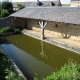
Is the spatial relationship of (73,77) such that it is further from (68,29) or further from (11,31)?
(11,31)

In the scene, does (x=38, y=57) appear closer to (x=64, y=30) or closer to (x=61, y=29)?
(x=64, y=30)

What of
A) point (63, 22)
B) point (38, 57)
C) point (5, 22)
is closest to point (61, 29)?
point (63, 22)

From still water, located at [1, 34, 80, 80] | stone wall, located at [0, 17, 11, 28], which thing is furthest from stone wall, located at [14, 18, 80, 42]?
stone wall, located at [0, 17, 11, 28]

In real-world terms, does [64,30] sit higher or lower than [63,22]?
lower

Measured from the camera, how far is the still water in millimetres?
7931

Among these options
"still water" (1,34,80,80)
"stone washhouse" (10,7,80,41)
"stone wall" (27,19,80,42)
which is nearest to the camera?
"still water" (1,34,80,80)

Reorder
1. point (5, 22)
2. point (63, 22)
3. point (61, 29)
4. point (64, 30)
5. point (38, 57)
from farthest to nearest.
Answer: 1. point (5, 22)
2. point (61, 29)
3. point (64, 30)
4. point (63, 22)
5. point (38, 57)

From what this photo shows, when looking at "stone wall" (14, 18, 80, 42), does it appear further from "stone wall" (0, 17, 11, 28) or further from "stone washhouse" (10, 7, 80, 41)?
"stone wall" (0, 17, 11, 28)

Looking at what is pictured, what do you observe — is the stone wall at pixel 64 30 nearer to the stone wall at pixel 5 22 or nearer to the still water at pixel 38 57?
the still water at pixel 38 57

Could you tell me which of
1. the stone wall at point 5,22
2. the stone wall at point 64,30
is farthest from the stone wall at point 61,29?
the stone wall at point 5,22

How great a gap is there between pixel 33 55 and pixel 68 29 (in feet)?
16.3

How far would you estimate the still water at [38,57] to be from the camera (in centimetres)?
793

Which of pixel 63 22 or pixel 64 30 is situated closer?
pixel 63 22

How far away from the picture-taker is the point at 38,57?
10000 mm
